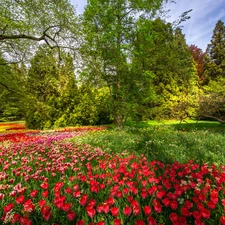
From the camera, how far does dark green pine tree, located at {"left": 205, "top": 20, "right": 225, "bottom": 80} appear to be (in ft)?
92.7

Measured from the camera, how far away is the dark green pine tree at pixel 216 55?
92.7ft

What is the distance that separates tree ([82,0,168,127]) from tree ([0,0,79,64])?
1.33 m

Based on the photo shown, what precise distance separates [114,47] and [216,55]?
24.9 m

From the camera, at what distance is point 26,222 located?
4.89ft

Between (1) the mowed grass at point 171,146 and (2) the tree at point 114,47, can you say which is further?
(2) the tree at point 114,47

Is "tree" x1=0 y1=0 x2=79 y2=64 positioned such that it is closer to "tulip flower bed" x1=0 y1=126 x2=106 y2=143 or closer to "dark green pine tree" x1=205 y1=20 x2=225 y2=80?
"tulip flower bed" x1=0 y1=126 x2=106 y2=143

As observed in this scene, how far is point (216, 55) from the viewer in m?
29.9

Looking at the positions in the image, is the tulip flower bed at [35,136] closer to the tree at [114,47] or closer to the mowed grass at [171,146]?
the mowed grass at [171,146]

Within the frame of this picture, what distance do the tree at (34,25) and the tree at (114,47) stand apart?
4.37 ft

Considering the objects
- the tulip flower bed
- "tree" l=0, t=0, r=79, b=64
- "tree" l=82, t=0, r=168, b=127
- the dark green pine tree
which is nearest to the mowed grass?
the tulip flower bed

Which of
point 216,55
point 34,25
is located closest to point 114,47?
point 34,25

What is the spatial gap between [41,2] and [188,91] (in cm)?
1670

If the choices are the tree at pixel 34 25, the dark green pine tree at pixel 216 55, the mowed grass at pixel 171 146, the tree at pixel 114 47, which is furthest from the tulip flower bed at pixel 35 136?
the dark green pine tree at pixel 216 55

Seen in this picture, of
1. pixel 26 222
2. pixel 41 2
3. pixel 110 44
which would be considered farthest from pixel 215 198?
pixel 41 2
